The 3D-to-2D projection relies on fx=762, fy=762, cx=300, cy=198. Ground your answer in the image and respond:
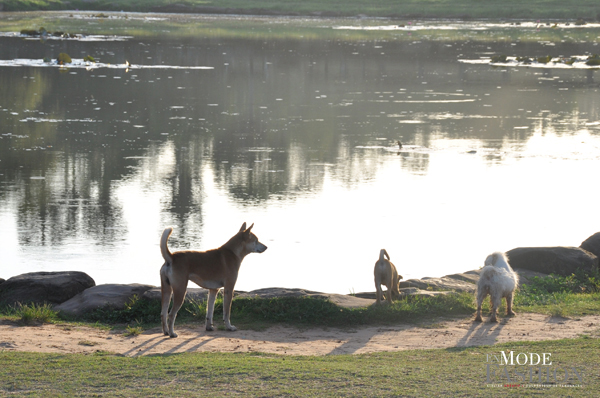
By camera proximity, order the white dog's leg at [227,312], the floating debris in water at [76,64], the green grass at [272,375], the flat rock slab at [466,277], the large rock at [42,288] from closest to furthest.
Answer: the green grass at [272,375]
the white dog's leg at [227,312]
the large rock at [42,288]
the flat rock slab at [466,277]
the floating debris in water at [76,64]

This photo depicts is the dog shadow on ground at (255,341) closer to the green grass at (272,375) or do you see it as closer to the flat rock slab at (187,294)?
the green grass at (272,375)

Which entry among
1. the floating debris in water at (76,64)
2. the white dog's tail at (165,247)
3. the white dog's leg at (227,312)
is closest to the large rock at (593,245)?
the white dog's leg at (227,312)

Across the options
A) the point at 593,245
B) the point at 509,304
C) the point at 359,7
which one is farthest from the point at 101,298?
the point at 359,7

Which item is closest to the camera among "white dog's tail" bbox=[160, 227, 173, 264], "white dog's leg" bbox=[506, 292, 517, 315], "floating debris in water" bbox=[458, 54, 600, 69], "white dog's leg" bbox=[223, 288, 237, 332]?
"white dog's tail" bbox=[160, 227, 173, 264]

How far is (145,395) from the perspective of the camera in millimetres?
6355

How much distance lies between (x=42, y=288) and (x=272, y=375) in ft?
17.0

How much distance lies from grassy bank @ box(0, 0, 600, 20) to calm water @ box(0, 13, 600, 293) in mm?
59930

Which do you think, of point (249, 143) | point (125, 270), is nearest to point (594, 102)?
point (249, 143)

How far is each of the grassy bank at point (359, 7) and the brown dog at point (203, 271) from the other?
96816mm

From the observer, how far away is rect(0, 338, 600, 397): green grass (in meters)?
6.49

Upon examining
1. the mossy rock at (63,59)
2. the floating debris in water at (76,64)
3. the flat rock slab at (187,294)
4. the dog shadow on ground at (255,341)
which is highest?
the mossy rock at (63,59)

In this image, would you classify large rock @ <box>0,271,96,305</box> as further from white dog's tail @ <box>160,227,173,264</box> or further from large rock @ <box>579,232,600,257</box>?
large rock @ <box>579,232,600,257</box>

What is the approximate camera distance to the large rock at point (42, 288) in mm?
10750

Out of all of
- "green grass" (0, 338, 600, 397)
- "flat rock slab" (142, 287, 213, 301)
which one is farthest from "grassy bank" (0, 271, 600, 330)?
"green grass" (0, 338, 600, 397)
